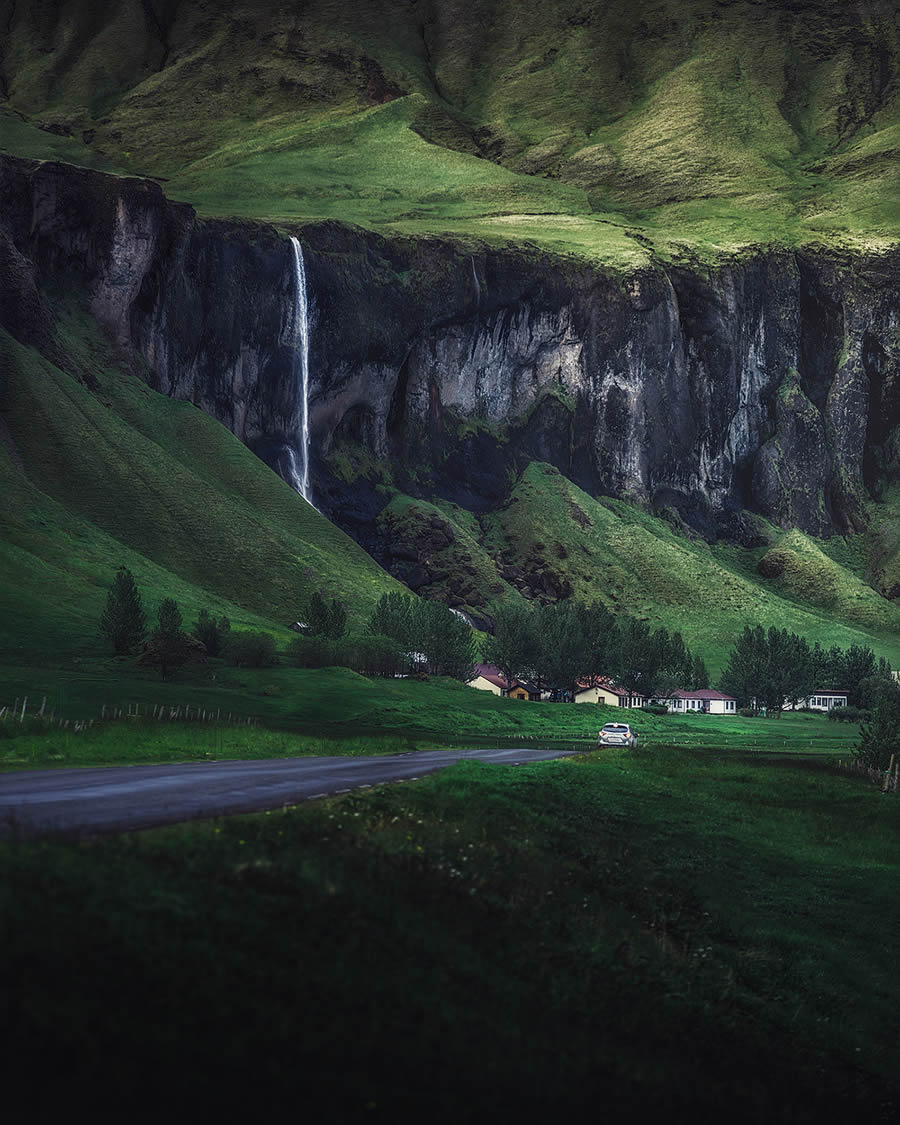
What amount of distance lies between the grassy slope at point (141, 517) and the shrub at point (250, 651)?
66.0 ft

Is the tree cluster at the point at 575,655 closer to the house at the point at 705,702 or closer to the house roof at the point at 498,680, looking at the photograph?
the house roof at the point at 498,680

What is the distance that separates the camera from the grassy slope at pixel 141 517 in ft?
A: 484

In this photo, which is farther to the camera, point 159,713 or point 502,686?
point 502,686

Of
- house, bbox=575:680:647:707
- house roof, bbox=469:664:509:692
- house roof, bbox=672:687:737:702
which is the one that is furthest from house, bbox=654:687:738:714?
house roof, bbox=469:664:509:692

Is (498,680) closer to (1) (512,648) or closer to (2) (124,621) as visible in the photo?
(1) (512,648)

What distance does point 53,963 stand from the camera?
11.4 m

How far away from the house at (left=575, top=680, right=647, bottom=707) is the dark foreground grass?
143608 mm

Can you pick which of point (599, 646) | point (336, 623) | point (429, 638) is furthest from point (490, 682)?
point (336, 623)

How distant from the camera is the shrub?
117m

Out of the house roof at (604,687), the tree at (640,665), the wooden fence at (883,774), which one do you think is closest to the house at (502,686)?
the house roof at (604,687)

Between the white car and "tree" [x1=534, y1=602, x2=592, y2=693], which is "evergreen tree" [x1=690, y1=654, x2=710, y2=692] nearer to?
"tree" [x1=534, y1=602, x2=592, y2=693]

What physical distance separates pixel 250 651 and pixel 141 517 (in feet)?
189

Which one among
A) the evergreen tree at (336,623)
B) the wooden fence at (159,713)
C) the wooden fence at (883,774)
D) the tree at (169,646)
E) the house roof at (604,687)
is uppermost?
the evergreen tree at (336,623)

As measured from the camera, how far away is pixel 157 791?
27.8 metres
